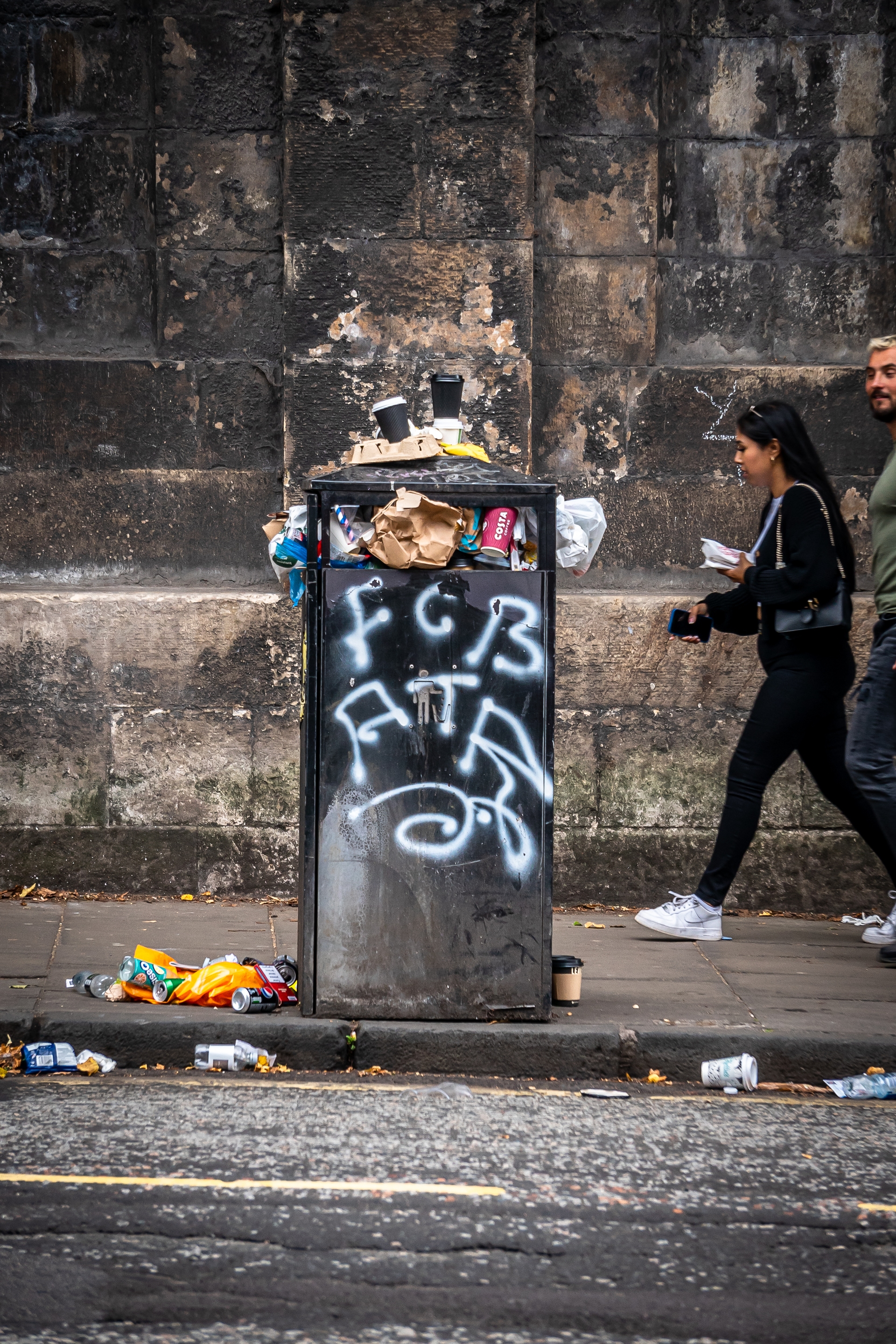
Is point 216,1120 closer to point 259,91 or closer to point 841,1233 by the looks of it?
point 841,1233

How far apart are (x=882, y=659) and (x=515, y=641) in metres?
1.50

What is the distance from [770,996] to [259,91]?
15.4 ft

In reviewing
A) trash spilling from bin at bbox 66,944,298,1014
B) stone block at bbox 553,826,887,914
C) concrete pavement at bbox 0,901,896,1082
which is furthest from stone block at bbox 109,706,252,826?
trash spilling from bin at bbox 66,944,298,1014

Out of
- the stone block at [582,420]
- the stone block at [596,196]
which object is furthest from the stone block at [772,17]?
the stone block at [582,420]

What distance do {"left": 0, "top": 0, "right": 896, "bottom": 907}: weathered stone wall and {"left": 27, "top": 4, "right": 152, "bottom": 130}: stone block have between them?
14 mm

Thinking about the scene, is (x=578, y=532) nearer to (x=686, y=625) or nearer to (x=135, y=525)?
(x=686, y=625)

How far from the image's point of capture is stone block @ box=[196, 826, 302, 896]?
6266mm

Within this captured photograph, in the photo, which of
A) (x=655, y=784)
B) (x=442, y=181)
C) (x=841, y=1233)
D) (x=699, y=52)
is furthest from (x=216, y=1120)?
(x=699, y=52)

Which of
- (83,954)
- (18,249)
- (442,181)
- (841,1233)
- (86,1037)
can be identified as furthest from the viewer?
(18,249)

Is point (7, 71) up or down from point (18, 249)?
up

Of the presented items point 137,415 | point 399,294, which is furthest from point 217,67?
point 137,415

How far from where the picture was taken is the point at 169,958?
4938 millimetres

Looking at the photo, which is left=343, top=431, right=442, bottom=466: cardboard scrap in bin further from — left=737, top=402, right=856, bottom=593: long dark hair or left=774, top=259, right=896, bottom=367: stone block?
left=774, top=259, right=896, bottom=367: stone block

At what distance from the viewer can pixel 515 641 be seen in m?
4.30
